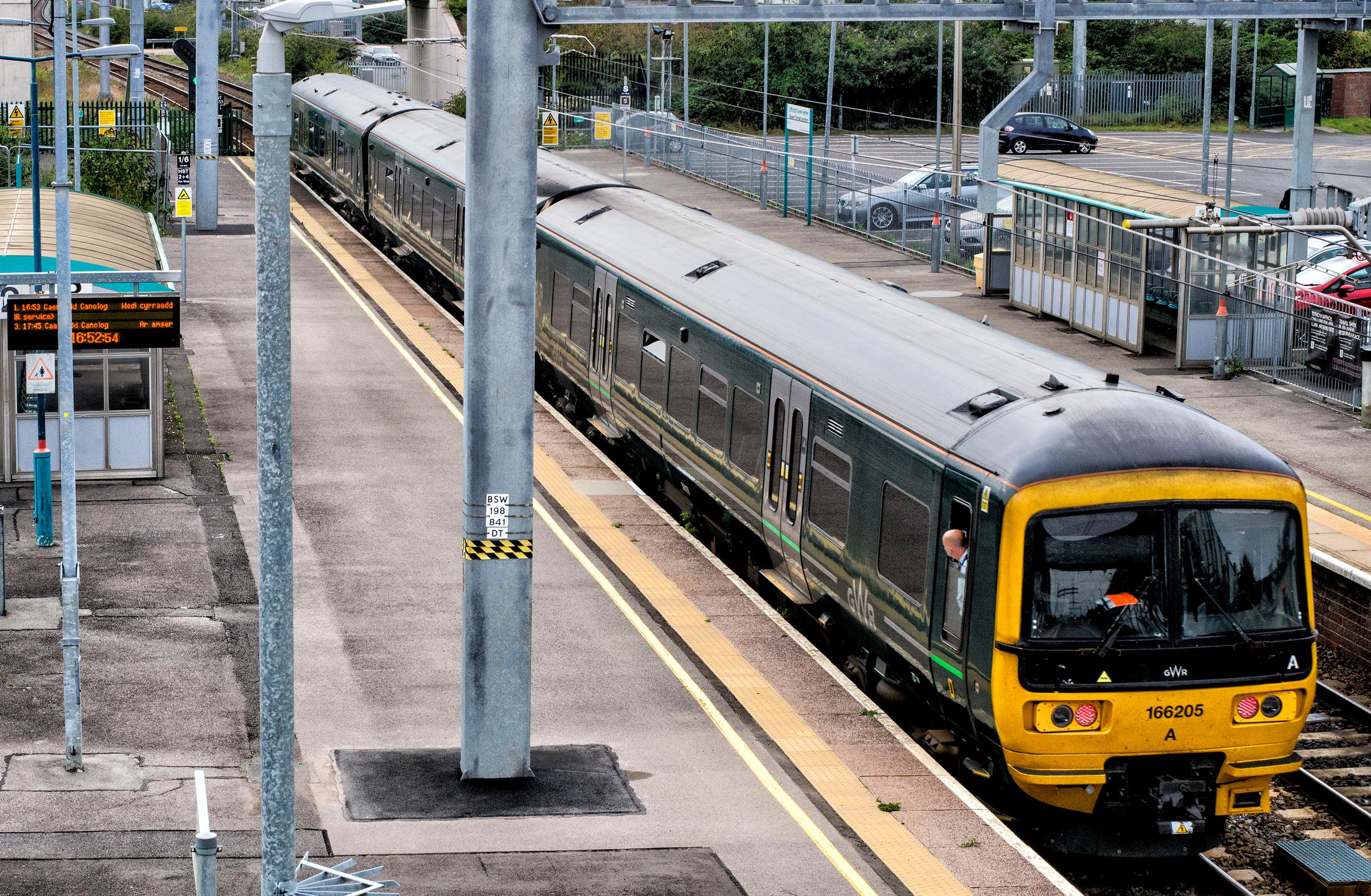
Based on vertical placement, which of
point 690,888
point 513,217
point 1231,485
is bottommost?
point 690,888

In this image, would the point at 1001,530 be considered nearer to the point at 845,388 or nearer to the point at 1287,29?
the point at 845,388

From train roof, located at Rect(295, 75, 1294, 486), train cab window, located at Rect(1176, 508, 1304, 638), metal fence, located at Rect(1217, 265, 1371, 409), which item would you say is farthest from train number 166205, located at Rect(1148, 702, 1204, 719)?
metal fence, located at Rect(1217, 265, 1371, 409)

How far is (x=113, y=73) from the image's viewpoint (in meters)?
80.1

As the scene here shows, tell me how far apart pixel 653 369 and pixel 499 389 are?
24.6 ft

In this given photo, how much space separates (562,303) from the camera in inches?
885

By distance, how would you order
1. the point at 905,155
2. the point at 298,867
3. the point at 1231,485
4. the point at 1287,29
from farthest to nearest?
the point at 1287,29 → the point at 905,155 → the point at 1231,485 → the point at 298,867

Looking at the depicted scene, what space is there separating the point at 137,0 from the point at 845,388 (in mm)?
36543

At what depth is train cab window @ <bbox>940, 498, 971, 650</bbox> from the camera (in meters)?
11.0

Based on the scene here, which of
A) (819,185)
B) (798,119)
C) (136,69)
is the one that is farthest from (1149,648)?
(136,69)

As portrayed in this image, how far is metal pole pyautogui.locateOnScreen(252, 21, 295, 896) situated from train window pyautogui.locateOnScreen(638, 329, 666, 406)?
10.4m

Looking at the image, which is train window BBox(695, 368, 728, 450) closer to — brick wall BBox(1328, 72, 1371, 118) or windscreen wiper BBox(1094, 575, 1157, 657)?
windscreen wiper BBox(1094, 575, 1157, 657)

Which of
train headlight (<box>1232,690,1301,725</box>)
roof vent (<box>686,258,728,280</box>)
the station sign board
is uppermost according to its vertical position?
the station sign board

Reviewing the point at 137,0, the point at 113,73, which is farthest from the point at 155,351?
the point at 113,73

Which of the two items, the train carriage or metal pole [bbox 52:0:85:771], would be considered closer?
the train carriage
